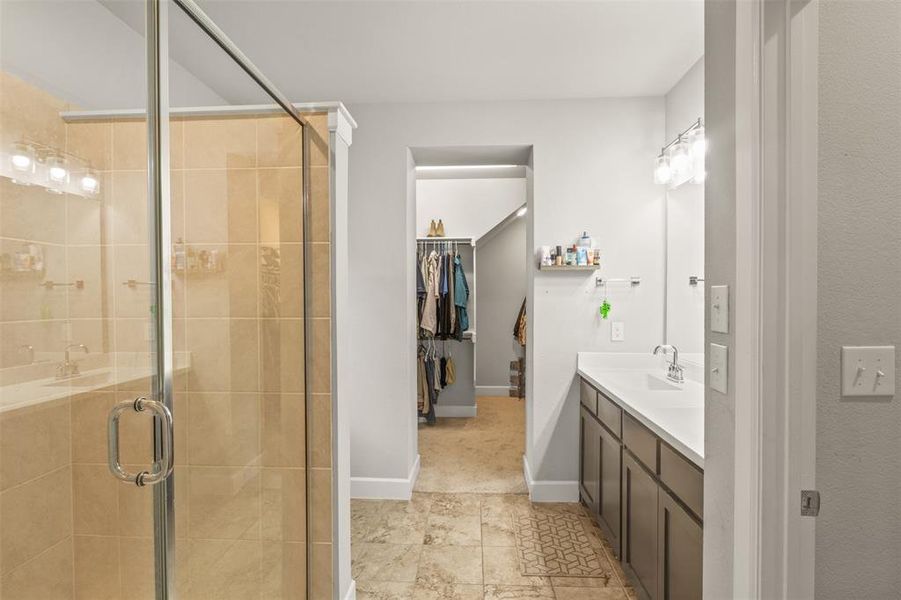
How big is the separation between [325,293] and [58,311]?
81 cm

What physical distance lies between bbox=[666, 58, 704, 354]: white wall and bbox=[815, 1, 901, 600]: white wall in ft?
5.28

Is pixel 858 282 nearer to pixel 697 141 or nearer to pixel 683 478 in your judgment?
pixel 683 478

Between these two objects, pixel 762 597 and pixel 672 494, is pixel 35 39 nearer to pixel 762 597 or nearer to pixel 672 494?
pixel 762 597

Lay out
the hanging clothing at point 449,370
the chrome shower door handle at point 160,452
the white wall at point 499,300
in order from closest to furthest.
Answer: the chrome shower door handle at point 160,452
the hanging clothing at point 449,370
the white wall at point 499,300

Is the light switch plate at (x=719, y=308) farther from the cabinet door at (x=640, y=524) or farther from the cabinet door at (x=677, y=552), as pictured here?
the cabinet door at (x=640, y=524)

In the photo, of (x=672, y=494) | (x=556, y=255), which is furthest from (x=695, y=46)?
(x=672, y=494)

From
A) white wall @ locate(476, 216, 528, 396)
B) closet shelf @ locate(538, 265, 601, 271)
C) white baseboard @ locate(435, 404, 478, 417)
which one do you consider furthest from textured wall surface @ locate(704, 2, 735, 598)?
white wall @ locate(476, 216, 528, 396)

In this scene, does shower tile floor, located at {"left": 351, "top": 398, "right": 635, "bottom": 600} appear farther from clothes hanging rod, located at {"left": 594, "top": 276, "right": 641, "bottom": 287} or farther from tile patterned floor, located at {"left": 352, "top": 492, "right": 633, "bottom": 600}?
clothes hanging rod, located at {"left": 594, "top": 276, "right": 641, "bottom": 287}

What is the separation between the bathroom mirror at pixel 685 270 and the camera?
2.48 m

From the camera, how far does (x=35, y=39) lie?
0.84 m

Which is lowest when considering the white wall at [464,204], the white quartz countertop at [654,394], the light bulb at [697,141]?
the white quartz countertop at [654,394]

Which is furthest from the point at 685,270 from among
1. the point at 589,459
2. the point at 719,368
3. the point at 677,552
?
the point at 719,368

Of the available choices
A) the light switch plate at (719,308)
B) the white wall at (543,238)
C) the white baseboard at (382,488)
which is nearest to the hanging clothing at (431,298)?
the white wall at (543,238)

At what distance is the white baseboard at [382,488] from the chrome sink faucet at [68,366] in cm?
224
